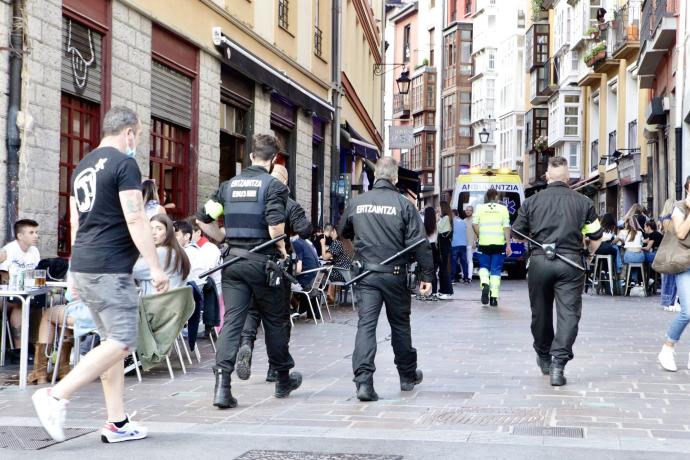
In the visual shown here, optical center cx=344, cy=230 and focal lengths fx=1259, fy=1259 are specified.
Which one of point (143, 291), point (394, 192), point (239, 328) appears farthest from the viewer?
point (143, 291)

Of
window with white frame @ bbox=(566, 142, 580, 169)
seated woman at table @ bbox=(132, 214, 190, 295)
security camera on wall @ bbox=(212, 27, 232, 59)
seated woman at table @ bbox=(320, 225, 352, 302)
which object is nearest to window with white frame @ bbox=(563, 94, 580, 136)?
window with white frame @ bbox=(566, 142, 580, 169)

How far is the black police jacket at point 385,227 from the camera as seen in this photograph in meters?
8.91

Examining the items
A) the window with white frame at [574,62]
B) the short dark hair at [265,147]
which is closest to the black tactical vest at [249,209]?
the short dark hair at [265,147]

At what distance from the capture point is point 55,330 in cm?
1012

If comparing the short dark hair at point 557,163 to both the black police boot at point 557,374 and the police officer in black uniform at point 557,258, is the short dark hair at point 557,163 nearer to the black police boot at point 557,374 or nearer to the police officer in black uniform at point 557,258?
the police officer in black uniform at point 557,258

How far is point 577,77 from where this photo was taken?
157ft

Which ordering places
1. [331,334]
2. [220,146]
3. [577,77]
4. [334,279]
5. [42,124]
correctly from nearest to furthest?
[42,124]
[331,334]
[334,279]
[220,146]
[577,77]

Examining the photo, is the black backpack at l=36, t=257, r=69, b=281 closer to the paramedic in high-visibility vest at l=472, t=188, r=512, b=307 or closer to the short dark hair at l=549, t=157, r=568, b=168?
the short dark hair at l=549, t=157, r=568, b=168

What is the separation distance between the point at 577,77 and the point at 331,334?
3575cm

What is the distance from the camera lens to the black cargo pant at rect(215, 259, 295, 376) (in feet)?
27.0

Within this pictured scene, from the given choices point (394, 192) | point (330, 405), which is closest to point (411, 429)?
point (330, 405)

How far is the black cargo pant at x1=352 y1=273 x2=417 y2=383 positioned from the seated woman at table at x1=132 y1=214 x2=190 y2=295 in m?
1.99

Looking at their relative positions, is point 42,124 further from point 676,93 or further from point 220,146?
point 676,93

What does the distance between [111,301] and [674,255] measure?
5.49 meters
